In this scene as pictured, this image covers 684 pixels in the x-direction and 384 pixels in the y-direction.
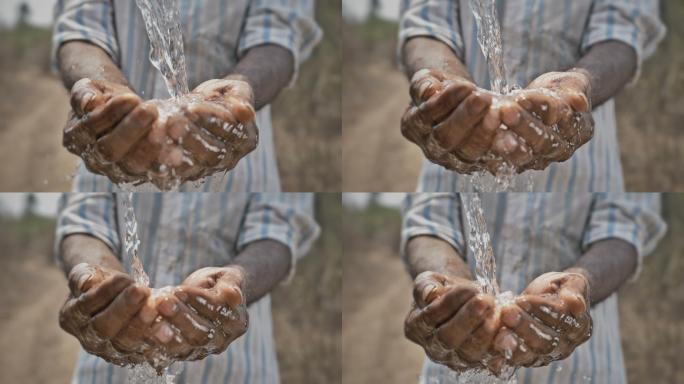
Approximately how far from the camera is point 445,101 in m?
1.48

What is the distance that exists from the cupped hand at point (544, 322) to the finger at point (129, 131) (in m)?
0.46

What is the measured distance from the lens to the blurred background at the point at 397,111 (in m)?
2.10

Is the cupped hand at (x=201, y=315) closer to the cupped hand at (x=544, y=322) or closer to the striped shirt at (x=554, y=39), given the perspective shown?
the cupped hand at (x=544, y=322)

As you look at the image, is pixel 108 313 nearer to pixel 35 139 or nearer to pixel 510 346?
pixel 510 346

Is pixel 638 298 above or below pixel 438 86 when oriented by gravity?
Result: below

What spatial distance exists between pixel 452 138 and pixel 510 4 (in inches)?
22.2

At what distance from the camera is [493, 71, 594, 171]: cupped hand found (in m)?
1.47

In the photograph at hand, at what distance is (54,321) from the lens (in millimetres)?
2049

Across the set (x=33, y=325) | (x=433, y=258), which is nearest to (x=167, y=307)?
(x=433, y=258)

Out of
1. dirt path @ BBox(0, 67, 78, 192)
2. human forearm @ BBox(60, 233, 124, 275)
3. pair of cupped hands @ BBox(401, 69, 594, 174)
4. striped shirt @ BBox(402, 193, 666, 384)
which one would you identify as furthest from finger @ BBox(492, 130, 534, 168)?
dirt path @ BBox(0, 67, 78, 192)

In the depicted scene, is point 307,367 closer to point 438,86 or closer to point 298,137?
point 298,137

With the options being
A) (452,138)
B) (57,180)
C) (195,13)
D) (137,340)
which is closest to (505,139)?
(452,138)

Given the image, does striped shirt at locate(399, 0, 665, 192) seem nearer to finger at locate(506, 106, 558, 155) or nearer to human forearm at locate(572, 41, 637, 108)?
human forearm at locate(572, 41, 637, 108)

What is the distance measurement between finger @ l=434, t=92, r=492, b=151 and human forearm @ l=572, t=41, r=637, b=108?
1.13 ft
